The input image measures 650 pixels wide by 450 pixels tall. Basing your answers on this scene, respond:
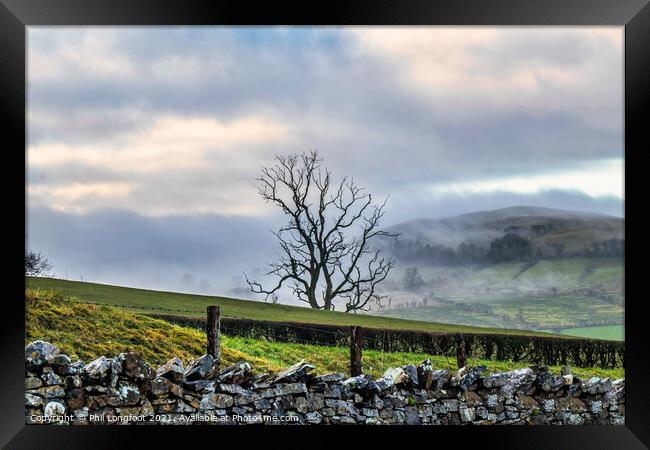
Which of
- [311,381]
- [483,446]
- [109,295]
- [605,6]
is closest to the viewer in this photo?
[605,6]

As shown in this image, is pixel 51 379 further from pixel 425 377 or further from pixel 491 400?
pixel 491 400

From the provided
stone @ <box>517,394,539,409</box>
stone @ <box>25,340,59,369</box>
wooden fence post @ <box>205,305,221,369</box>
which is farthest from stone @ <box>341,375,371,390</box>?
stone @ <box>25,340,59,369</box>

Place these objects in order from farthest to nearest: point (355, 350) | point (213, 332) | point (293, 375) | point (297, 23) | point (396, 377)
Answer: point (355, 350) → point (213, 332) → point (396, 377) → point (293, 375) → point (297, 23)

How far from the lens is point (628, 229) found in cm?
605

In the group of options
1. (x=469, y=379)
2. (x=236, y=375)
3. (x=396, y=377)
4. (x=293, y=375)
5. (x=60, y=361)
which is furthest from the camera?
(x=469, y=379)

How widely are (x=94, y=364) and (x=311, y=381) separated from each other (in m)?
2.33

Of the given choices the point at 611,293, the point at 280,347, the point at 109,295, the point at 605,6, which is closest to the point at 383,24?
the point at 605,6

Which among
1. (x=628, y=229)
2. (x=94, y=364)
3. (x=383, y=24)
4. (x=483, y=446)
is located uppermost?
(x=383, y=24)

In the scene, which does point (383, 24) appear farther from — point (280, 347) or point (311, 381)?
point (280, 347)

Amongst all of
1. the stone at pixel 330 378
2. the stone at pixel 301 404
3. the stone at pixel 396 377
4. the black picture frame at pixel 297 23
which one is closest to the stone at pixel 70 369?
the black picture frame at pixel 297 23

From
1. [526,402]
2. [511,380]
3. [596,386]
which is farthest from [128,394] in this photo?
[596,386]

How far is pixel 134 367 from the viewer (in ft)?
23.2

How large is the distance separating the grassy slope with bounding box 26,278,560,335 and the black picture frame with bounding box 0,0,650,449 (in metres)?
5.85

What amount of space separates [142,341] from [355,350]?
3.22 m
